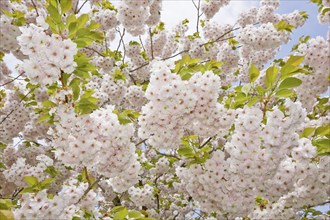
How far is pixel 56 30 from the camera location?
149 inches

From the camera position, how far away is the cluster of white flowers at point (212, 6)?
12.5m

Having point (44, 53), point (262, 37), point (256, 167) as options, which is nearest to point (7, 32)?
point (44, 53)

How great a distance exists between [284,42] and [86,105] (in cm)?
824

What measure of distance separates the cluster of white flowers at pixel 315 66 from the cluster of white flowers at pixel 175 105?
3.21 m

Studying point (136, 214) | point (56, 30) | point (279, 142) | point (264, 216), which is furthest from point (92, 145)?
point (264, 216)

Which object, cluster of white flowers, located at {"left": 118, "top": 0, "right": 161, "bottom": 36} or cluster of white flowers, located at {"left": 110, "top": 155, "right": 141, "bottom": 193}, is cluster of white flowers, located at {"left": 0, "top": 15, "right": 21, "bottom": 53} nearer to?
cluster of white flowers, located at {"left": 118, "top": 0, "right": 161, "bottom": 36}

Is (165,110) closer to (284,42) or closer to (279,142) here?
(279,142)

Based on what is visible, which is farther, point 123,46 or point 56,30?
point 123,46

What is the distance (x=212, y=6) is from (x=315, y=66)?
6277mm

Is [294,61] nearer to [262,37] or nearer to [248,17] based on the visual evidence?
[262,37]

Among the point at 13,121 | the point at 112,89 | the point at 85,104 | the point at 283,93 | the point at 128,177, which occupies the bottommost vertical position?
the point at 128,177

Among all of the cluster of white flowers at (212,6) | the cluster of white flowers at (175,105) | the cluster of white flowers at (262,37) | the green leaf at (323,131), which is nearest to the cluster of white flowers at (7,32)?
the cluster of white flowers at (175,105)

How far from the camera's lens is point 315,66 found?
7078 mm

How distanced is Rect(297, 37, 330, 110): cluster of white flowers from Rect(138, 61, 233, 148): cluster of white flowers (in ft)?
10.5
